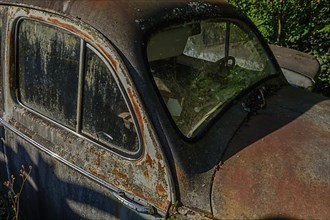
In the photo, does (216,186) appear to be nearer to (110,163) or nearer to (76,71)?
(110,163)

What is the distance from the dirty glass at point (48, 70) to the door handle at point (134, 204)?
0.55 meters

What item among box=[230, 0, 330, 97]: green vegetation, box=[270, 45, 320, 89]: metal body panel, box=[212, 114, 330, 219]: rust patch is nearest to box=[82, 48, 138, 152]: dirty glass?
box=[212, 114, 330, 219]: rust patch

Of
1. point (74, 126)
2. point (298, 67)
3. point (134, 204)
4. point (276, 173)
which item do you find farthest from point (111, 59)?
point (298, 67)

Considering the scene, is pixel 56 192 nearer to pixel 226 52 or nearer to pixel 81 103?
pixel 81 103

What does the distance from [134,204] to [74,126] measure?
0.64 meters

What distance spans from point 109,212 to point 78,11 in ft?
3.76

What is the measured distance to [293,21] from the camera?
6.45m

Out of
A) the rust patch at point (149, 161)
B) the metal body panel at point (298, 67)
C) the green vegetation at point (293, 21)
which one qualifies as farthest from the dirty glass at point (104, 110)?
the green vegetation at point (293, 21)

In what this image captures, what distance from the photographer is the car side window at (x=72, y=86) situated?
254cm

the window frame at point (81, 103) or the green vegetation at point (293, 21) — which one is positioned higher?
the green vegetation at point (293, 21)

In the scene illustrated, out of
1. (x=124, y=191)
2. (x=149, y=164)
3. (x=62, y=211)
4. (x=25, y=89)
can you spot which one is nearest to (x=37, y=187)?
(x=62, y=211)

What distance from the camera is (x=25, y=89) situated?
3119 mm

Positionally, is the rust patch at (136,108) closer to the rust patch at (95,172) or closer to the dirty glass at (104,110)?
the dirty glass at (104,110)

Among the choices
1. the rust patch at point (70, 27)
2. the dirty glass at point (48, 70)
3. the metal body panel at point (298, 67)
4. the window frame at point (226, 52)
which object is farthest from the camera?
the metal body panel at point (298, 67)
